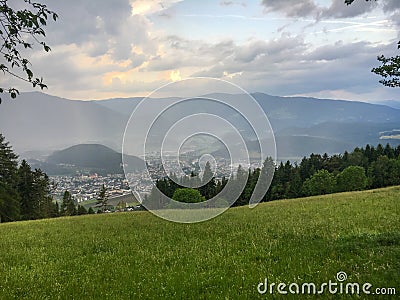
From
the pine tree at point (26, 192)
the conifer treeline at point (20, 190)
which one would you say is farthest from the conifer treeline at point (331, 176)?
the pine tree at point (26, 192)

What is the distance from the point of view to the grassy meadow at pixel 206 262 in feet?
29.7

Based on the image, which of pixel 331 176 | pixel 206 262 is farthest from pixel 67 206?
pixel 206 262

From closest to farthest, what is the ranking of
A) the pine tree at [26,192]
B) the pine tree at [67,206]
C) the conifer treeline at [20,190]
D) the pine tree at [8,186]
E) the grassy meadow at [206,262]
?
the grassy meadow at [206,262], the pine tree at [8,186], the conifer treeline at [20,190], the pine tree at [26,192], the pine tree at [67,206]

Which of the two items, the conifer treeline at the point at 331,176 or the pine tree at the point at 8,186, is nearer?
the pine tree at the point at 8,186

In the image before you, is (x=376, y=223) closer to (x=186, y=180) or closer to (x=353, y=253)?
(x=353, y=253)

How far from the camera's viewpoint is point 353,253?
10.9 metres

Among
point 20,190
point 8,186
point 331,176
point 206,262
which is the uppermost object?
point 8,186

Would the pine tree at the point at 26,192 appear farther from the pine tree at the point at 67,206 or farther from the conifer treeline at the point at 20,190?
the pine tree at the point at 67,206

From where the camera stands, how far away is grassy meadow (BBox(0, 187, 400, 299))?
9.04 m

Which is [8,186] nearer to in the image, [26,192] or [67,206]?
[26,192]

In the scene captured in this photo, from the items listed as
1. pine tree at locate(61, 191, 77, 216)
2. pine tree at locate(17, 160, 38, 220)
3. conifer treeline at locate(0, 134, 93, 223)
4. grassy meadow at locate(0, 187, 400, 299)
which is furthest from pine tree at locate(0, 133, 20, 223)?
grassy meadow at locate(0, 187, 400, 299)

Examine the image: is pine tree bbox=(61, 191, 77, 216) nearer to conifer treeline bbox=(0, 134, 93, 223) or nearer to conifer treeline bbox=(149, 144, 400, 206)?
conifer treeline bbox=(0, 134, 93, 223)

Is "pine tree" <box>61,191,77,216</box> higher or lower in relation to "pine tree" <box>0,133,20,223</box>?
lower

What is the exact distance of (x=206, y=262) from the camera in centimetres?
1138
